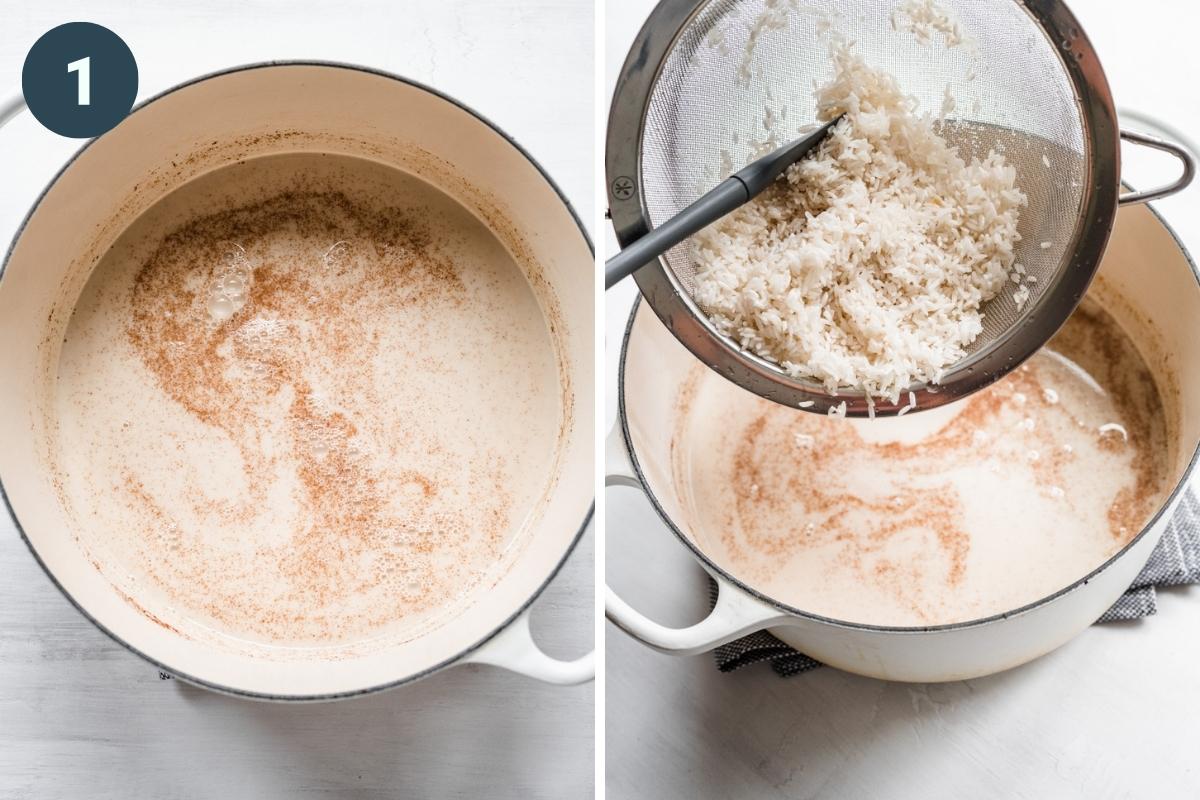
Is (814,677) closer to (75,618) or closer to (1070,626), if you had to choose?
(1070,626)

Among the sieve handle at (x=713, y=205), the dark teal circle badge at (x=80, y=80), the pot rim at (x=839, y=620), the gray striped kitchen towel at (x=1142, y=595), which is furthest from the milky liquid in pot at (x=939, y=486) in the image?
the dark teal circle badge at (x=80, y=80)

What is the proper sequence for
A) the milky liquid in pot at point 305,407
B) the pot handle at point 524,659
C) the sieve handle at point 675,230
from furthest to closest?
the milky liquid in pot at point 305,407 → the pot handle at point 524,659 → the sieve handle at point 675,230

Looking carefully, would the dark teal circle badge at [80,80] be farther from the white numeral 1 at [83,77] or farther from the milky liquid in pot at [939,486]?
the milky liquid in pot at [939,486]

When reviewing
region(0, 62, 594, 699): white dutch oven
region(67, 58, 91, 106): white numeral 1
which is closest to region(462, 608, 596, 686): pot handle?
region(0, 62, 594, 699): white dutch oven

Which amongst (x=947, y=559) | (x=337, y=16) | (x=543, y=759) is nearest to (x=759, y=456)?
(x=947, y=559)

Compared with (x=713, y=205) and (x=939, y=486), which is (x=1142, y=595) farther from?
(x=713, y=205)

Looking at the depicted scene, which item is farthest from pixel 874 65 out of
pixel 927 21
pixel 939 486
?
pixel 939 486
